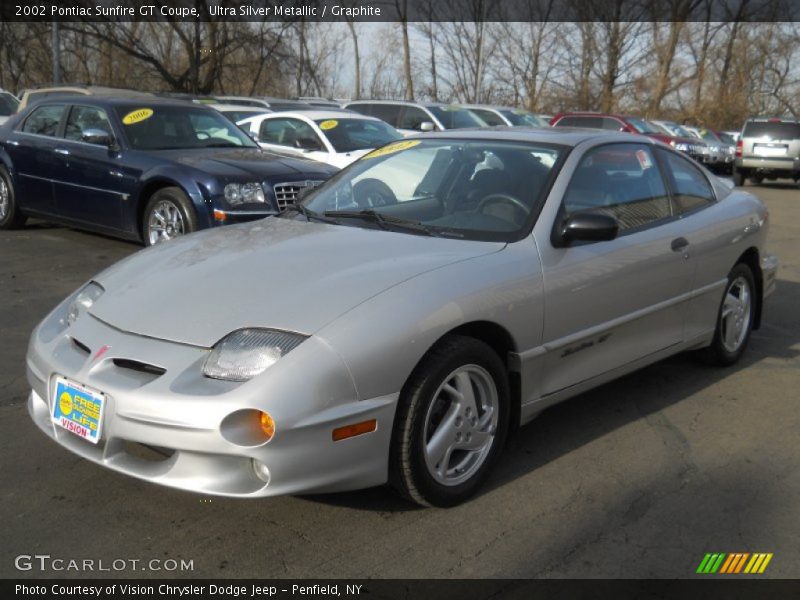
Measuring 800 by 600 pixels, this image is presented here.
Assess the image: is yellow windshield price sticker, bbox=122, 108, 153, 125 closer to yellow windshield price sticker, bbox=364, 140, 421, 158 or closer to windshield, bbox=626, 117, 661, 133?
yellow windshield price sticker, bbox=364, 140, 421, 158

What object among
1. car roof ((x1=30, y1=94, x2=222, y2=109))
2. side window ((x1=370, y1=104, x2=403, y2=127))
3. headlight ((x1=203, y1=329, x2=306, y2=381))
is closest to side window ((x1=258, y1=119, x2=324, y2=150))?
car roof ((x1=30, y1=94, x2=222, y2=109))

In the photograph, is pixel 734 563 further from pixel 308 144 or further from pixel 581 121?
pixel 581 121

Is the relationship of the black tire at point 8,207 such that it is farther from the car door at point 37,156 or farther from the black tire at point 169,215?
the black tire at point 169,215

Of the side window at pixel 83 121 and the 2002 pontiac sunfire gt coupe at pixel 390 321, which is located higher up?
the side window at pixel 83 121

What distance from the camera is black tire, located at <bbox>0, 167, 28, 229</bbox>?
934 centimetres

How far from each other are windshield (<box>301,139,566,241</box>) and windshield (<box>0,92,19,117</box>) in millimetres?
14188

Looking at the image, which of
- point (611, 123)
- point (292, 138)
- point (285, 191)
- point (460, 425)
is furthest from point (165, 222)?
point (611, 123)

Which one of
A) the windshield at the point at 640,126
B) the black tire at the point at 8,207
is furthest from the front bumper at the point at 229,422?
the windshield at the point at 640,126

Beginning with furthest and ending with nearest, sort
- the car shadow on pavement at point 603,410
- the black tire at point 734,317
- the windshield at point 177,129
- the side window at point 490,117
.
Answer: the side window at point 490,117
the windshield at point 177,129
the black tire at point 734,317
the car shadow on pavement at point 603,410

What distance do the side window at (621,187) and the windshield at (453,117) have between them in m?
12.9

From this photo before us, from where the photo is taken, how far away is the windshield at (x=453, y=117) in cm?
1759

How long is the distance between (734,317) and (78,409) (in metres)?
3.89

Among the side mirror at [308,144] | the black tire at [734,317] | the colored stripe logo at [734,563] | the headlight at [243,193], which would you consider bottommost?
the colored stripe logo at [734,563]

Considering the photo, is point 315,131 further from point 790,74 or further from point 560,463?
point 790,74
